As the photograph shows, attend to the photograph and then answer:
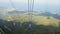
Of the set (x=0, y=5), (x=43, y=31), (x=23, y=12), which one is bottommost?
Answer: (x=43, y=31)

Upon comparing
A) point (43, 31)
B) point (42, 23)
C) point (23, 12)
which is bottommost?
point (43, 31)

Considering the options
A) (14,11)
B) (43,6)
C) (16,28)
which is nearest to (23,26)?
A: (16,28)

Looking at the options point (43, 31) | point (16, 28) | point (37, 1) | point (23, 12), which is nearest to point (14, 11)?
point (23, 12)

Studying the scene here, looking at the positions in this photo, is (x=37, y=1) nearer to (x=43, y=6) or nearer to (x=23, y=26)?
(x=43, y=6)

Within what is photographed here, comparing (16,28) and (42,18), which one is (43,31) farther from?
(16,28)

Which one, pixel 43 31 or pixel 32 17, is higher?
pixel 32 17

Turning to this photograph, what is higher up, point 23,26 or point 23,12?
point 23,12
